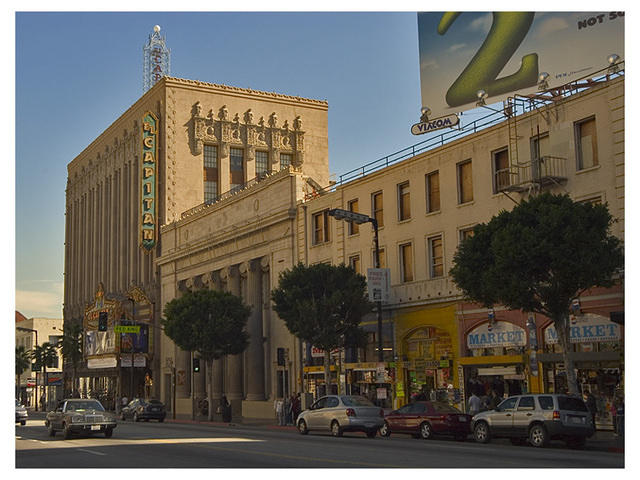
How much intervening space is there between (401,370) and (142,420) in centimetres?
2199

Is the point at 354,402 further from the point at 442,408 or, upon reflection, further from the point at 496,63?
the point at 496,63

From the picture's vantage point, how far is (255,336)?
58.5 metres

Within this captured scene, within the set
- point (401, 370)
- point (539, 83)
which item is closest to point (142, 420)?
point (401, 370)

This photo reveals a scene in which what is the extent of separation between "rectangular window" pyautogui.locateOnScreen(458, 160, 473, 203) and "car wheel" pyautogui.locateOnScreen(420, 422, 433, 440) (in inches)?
507

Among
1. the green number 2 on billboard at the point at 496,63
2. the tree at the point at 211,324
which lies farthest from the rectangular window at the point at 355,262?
the tree at the point at 211,324

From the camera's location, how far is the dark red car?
3020 centimetres

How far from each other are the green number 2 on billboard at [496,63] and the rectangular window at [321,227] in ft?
39.6

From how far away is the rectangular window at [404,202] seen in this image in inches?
1738

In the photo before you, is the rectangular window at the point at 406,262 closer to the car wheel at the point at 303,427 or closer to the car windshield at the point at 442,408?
the car wheel at the point at 303,427

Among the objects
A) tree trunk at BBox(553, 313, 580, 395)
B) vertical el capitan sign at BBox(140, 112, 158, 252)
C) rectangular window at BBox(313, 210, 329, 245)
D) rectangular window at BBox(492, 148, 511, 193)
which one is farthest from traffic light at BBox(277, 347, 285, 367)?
vertical el capitan sign at BBox(140, 112, 158, 252)

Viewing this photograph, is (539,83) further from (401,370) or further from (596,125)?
(401,370)

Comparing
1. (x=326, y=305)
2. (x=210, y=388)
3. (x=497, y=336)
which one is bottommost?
(x=210, y=388)

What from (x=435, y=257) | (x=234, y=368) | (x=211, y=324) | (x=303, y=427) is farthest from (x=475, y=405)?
(x=234, y=368)

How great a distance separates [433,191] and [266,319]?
1960 cm
